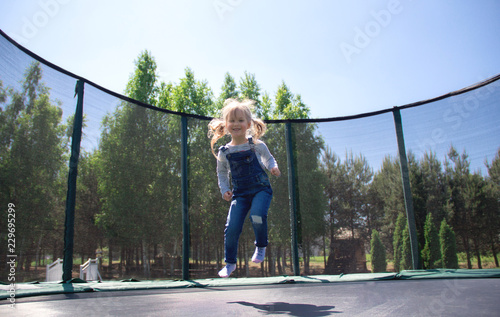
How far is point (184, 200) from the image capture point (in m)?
3.39

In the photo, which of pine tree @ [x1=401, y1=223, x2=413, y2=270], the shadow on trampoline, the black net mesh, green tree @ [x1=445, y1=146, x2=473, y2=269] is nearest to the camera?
the shadow on trampoline

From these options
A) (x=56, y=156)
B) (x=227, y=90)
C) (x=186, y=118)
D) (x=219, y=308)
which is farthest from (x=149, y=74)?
(x=219, y=308)

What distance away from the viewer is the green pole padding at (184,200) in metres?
3.30

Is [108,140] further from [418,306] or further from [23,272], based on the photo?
[418,306]

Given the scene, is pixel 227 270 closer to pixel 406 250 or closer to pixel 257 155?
pixel 257 155

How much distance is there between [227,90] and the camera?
1123 centimetres

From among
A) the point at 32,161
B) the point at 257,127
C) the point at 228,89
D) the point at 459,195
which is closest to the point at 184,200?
the point at 32,161

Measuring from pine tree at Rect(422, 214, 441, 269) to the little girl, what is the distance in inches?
87.5

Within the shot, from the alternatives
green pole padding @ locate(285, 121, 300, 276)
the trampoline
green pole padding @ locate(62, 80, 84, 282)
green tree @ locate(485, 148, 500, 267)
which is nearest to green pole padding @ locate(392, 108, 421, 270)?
the trampoline

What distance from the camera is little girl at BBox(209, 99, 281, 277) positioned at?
1.89 metres

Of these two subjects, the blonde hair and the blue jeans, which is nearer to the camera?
the blue jeans

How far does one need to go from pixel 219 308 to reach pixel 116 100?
2.37 meters

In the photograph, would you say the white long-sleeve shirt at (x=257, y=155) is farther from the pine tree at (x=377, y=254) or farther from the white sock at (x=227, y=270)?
the pine tree at (x=377, y=254)

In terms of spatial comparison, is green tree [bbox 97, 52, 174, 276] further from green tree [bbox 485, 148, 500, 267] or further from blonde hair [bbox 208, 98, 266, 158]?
green tree [bbox 485, 148, 500, 267]
